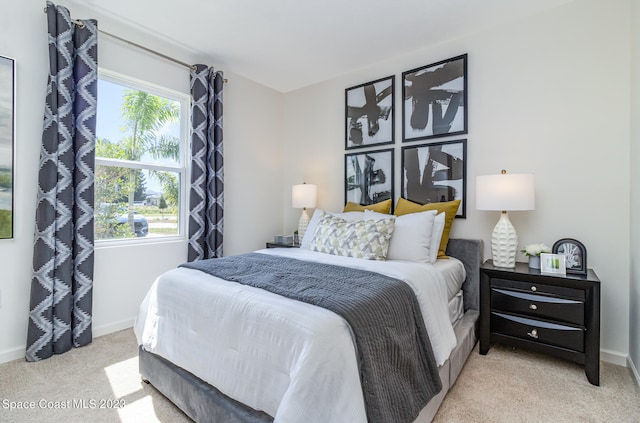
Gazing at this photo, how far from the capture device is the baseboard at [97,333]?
212cm

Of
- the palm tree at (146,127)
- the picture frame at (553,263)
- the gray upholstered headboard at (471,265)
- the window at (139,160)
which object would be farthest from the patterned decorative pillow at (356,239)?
the palm tree at (146,127)

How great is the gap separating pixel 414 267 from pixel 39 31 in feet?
10.2

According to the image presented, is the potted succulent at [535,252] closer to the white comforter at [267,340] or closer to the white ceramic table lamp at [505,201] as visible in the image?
the white ceramic table lamp at [505,201]

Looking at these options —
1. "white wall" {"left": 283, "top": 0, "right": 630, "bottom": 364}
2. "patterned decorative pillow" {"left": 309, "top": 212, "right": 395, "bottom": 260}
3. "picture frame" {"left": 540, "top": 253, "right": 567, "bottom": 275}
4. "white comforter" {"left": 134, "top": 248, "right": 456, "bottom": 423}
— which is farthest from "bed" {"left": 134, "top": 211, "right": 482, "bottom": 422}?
"white wall" {"left": 283, "top": 0, "right": 630, "bottom": 364}

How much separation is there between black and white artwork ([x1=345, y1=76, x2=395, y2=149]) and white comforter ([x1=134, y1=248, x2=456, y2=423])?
179 centimetres

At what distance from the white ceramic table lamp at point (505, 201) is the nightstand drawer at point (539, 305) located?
0.25 metres

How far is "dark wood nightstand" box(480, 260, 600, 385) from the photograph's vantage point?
1.89 meters

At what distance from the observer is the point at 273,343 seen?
121cm

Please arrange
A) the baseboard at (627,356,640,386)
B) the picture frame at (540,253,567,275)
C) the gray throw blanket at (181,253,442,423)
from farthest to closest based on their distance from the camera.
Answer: the picture frame at (540,253,567,275)
the baseboard at (627,356,640,386)
the gray throw blanket at (181,253,442,423)

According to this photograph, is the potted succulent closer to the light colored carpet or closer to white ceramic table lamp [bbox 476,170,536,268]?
white ceramic table lamp [bbox 476,170,536,268]

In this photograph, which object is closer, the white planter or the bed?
the bed

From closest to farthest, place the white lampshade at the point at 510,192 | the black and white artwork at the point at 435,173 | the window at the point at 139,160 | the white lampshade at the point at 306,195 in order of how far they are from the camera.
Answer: the white lampshade at the point at 510,192
the window at the point at 139,160
the black and white artwork at the point at 435,173
the white lampshade at the point at 306,195

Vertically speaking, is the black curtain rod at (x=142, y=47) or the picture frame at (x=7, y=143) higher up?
the black curtain rod at (x=142, y=47)

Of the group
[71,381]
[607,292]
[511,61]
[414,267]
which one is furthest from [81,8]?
[607,292]
